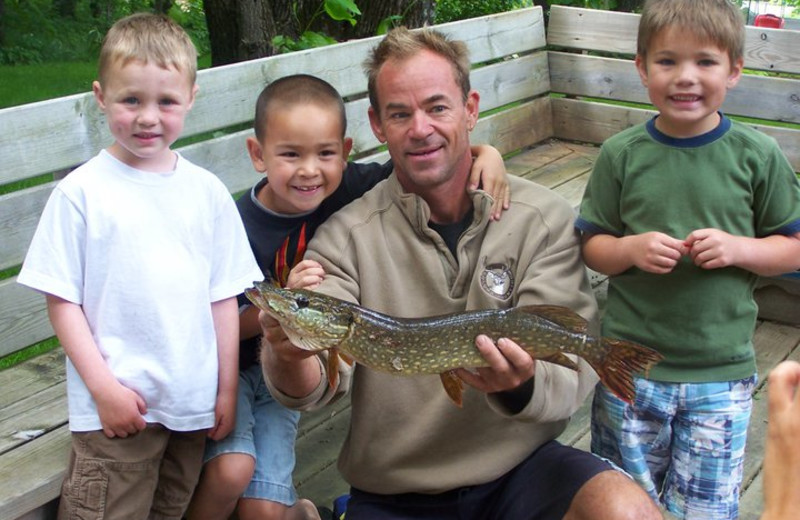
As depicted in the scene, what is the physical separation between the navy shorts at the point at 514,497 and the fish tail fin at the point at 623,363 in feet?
0.93

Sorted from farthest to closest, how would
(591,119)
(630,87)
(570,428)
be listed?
(591,119), (630,87), (570,428)

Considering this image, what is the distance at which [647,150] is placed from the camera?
10.5ft

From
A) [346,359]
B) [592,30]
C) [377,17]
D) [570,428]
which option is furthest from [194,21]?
[346,359]

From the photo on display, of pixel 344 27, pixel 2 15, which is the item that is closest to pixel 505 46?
pixel 344 27

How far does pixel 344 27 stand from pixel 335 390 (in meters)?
4.25

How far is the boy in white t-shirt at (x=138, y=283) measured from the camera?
2.82m

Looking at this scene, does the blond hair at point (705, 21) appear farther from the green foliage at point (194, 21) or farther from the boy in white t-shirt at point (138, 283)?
the green foliage at point (194, 21)

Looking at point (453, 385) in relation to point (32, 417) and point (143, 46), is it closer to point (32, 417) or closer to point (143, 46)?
point (143, 46)

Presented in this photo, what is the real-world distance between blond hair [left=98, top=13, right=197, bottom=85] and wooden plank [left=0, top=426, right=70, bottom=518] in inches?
45.5

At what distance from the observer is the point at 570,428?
15.2ft

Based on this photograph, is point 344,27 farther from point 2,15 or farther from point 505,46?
point 2,15

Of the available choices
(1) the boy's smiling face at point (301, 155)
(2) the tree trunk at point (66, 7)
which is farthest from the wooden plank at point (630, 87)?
(2) the tree trunk at point (66, 7)

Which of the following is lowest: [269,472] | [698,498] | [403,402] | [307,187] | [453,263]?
[698,498]

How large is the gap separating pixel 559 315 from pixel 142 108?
1367 millimetres
